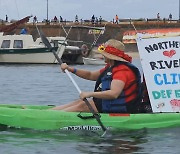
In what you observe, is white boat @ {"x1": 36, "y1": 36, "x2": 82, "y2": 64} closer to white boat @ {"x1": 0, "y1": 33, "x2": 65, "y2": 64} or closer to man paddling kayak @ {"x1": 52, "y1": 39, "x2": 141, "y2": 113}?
white boat @ {"x1": 0, "y1": 33, "x2": 65, "y2": 64}

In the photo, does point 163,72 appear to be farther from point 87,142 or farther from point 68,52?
point 68,52

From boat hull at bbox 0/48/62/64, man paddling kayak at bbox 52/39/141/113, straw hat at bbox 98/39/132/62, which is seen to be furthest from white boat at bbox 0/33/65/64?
straw hat at bbox 98/39/132/62

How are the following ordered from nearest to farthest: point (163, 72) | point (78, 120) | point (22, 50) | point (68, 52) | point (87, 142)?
point (87, 142), point (78, 120), point (163, 72), point (22, 50), point (68, 52)

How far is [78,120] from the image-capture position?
1159cm

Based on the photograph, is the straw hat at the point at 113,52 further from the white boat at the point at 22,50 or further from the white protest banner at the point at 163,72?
the white boat at the point at 22,50

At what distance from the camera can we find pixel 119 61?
37.5ft

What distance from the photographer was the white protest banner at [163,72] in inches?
467

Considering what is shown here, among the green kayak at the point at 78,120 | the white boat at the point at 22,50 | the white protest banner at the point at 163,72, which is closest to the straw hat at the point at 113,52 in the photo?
the white protest banner at the point at 163,72

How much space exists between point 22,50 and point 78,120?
31.0 meters

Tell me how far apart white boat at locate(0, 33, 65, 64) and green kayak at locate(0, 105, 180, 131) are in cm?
3029

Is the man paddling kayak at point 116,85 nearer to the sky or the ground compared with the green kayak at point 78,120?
nearer to the sky

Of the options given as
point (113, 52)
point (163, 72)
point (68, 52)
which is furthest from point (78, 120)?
point (68, 52)

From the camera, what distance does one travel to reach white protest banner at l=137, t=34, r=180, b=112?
467 inches

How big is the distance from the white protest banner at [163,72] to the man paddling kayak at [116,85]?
0.40 meters
